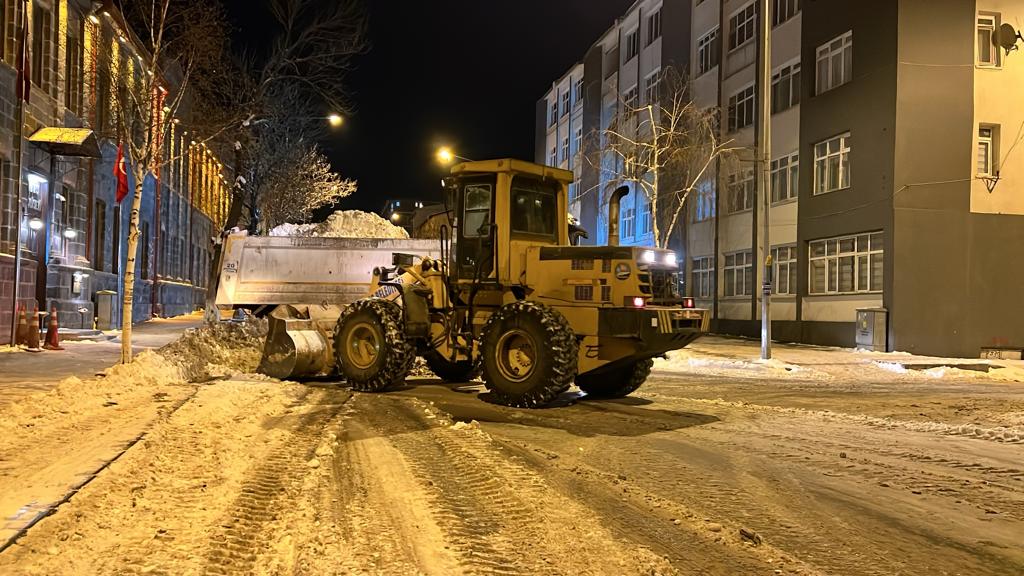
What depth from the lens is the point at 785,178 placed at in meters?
→ 27.7

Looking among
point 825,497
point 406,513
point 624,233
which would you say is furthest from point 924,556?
point 624,233

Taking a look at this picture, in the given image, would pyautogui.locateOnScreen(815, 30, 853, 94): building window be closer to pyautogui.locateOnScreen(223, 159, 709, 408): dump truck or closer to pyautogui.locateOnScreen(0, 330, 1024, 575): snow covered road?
pyautogui.locateOnScreen(223, 159, 709, 408): dump truck

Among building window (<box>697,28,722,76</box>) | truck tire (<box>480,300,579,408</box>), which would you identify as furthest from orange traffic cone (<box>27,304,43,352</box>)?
building window (<box>697,28,722,76</box>)

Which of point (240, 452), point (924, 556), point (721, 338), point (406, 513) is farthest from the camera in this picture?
point (721, 338)

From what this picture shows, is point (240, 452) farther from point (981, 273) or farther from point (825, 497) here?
point (981, 273)

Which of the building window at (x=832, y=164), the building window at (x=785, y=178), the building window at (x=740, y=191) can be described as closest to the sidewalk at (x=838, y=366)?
the building window at (x=832, y=164)

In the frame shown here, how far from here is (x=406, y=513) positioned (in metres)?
5.23

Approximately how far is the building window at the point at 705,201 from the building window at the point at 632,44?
36.6 feet

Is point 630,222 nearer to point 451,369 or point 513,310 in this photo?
point 451,369

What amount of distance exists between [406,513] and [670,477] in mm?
2373

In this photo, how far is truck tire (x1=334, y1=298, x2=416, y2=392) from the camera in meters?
11.4

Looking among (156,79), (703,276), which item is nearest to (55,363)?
(156,79)

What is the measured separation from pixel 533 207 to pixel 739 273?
21051 millimetres

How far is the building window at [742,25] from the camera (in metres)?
30.0
